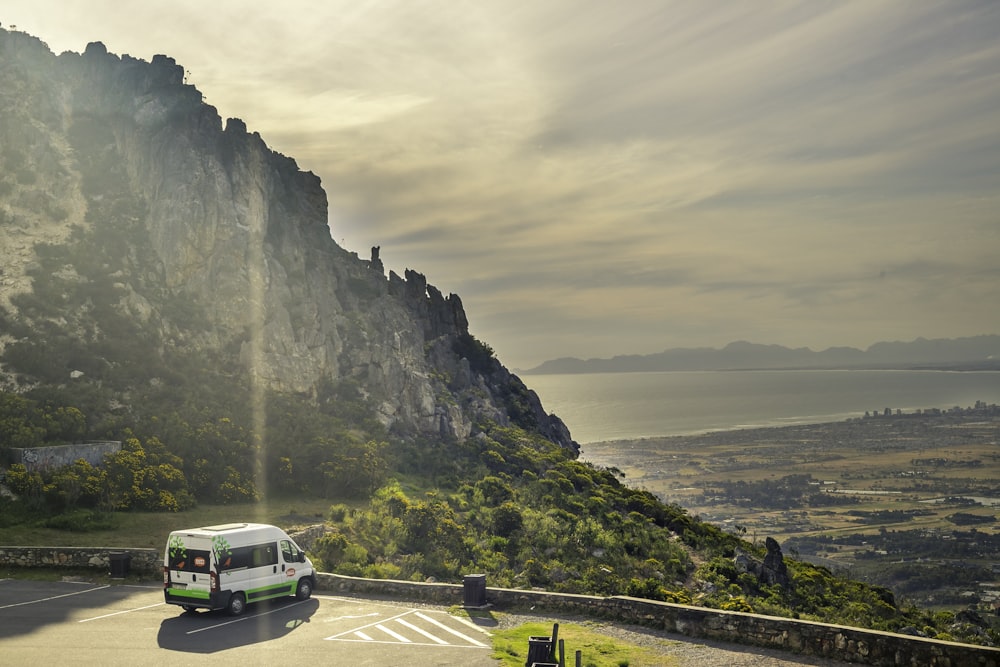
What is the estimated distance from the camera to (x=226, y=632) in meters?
20.7

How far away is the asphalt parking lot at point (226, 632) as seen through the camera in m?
18.6

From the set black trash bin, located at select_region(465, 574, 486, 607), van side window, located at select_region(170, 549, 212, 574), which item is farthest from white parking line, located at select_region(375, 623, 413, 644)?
van side window, located at select_region(170, 549, 212, 574)

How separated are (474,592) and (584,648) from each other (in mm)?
5391

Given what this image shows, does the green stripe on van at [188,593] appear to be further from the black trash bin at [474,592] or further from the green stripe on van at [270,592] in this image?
the black trash bin at [474,592]

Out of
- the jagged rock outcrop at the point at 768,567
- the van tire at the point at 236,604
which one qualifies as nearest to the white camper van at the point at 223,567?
the van tire at the point at 236,604

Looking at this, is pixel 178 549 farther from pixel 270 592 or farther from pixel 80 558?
pixel 80 558

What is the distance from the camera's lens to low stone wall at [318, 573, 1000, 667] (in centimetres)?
1684

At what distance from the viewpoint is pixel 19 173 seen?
69.2 meters

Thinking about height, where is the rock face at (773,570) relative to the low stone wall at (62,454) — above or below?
below

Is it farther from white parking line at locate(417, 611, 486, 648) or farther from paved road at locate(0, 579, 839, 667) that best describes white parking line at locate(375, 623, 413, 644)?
white parking line at locate(417, 611, 486, 648)

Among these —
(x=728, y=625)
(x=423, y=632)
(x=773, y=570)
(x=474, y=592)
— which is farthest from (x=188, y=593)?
(x=773, y=570)

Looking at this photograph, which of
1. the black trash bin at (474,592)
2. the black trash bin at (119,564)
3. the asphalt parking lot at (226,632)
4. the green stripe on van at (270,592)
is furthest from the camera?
the black trash bin at (119,564)

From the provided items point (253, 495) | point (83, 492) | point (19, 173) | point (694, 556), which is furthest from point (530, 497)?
point (19, 173)

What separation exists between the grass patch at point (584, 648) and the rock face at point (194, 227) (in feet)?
161
